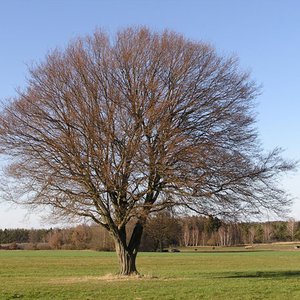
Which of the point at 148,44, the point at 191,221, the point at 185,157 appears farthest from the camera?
the point at 191,221

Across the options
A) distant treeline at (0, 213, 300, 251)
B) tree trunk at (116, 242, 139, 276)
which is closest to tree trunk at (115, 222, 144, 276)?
tree trunk at (116, 242, 139, 276)

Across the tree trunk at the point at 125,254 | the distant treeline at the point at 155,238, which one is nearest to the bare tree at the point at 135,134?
the tree trunk at the point at 125,254

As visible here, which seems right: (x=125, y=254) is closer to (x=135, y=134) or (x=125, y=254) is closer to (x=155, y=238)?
(x=135, y=134)

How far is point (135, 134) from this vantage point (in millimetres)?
24172

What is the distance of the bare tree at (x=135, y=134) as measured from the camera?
78.4 feet

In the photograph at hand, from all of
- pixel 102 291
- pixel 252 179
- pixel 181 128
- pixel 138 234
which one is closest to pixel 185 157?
pixel 181 128

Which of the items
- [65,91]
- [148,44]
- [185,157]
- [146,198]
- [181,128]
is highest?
[148,44]

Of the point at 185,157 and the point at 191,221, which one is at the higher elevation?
the point at 185,157

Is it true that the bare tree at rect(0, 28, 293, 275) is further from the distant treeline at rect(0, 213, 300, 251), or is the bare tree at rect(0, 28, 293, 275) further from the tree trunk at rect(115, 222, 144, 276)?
the distant treeline at rect(0, 213, 300, 251)

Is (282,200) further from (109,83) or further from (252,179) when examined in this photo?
(109,83)

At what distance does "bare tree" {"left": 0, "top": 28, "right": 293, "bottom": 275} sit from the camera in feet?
78.4

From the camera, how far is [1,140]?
24547 millimetres

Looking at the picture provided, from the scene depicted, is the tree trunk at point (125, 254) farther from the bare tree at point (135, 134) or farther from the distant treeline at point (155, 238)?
the distant treeline at point (155, 238)

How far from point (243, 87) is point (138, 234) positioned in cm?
904
